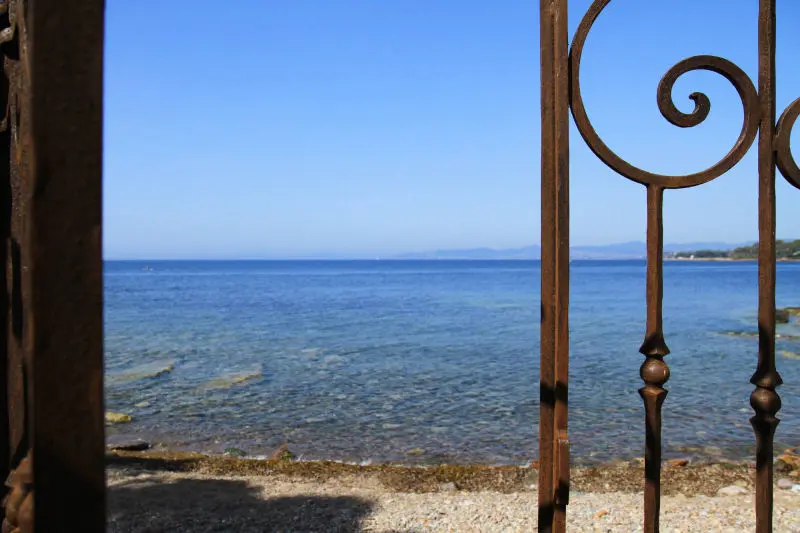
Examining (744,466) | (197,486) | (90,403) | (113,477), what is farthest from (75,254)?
(744,466)

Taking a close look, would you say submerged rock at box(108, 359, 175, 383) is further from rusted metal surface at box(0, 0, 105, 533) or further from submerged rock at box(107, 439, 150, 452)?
rusted metal surface at box(0, 0, 105, 533)

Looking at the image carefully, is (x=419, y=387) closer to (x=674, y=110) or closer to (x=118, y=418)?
(x=118, y=418)

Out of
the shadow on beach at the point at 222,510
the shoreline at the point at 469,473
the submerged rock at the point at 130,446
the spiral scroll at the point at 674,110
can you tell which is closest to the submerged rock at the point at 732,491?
the shoreline at the point at 469,473

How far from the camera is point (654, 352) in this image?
5.57ft

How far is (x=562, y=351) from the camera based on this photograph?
164 cm

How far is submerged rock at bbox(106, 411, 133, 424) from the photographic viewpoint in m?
11.7

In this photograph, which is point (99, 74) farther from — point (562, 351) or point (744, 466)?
point (744, 466)

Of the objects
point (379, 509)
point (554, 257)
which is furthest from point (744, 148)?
point (379, 509)

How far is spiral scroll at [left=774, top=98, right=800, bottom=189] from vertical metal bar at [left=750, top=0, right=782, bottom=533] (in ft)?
0.06

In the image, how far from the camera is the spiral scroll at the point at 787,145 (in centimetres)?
162

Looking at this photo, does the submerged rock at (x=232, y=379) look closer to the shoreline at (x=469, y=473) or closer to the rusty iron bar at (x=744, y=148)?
the shoreline at (x=469, y=473)

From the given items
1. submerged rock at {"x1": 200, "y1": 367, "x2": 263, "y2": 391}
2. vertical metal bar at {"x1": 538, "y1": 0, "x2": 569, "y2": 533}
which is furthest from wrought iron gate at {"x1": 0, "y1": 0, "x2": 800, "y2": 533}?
submerged rock at {"x1": 200, "y1": 367, "x2": 263, "y2": 391}

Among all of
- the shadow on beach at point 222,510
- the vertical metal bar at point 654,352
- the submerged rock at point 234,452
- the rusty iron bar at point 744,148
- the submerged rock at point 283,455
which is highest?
the rusty iron bar at point 744,148

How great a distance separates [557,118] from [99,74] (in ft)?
3.50
